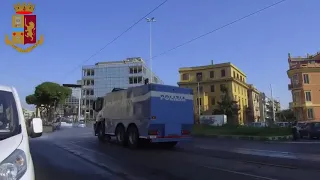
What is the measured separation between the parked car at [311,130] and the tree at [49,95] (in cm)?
6303

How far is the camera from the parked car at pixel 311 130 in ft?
96.5

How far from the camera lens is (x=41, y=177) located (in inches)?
346

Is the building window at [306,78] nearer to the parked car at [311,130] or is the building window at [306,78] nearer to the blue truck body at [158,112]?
the parked car at [311,130]

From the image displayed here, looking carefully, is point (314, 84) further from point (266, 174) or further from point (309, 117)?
point (266, 174)

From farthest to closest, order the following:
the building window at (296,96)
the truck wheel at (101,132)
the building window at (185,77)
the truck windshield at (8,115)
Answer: the building window at (185,77) < the building window at (296,96) < the truck wheel at (101,132) < the truck windshield at (8,115)

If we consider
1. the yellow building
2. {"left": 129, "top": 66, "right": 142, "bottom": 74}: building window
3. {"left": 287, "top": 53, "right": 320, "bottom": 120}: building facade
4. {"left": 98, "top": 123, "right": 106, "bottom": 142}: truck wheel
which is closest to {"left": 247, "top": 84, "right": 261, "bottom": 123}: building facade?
the yellow building

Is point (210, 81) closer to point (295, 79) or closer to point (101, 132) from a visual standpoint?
point (295, 79)

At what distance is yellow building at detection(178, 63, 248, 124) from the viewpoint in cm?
7950

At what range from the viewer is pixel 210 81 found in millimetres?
81125

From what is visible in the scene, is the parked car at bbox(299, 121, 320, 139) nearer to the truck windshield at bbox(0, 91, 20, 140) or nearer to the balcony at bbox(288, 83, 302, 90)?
the truck windshield at bbox(0, 91, 20, 140)

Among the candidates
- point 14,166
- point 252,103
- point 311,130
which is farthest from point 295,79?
point 14,166

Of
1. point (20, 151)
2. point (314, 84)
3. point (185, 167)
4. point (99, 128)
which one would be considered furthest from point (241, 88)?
point (20, 151)

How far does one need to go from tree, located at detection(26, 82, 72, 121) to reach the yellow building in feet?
95.0

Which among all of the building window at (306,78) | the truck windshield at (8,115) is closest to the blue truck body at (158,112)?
the truck windshield at (8,115)
